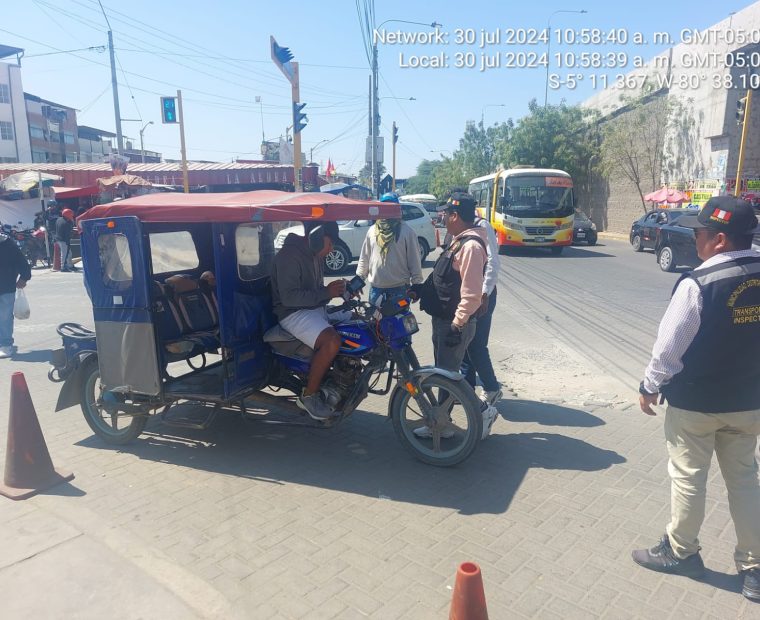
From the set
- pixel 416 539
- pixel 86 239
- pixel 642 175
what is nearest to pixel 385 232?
pixel 86 239

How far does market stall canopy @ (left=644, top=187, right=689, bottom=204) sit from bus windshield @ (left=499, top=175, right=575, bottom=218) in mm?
9670

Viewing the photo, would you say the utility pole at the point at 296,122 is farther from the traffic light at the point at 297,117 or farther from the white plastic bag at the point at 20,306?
the white plastic bag at the point at 20,306

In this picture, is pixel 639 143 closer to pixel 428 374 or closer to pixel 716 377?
pixel 428 374

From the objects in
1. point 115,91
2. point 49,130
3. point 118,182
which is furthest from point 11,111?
point 118,182

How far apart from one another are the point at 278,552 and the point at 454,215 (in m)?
2.75

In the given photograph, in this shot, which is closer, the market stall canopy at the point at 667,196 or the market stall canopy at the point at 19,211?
the market stall canopy at the point at 19,211

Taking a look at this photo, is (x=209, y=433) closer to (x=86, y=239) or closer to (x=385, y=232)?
(x=86, y=239)

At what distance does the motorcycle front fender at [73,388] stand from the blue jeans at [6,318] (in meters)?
3.58

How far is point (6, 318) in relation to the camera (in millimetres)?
7578

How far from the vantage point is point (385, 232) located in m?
6.30

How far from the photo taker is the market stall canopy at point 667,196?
26312mm

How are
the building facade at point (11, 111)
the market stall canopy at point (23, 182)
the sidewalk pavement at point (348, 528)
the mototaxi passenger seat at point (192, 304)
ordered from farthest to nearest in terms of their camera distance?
the building facade at point (11, 111)
the market stall canopy at point (23, 182)
the mototaxi passenger seat at point (192, 304)
the sidewalk pavement at point (348, 528)

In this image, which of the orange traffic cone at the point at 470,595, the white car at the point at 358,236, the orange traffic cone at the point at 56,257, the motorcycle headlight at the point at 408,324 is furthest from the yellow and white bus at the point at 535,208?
the orange traffic cone at the point at 470,595

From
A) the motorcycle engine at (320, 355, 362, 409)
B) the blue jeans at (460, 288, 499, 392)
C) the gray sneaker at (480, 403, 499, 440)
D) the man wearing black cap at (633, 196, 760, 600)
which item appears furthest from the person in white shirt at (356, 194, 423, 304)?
the man wearing black cap at (633, 196, 760, 600)
